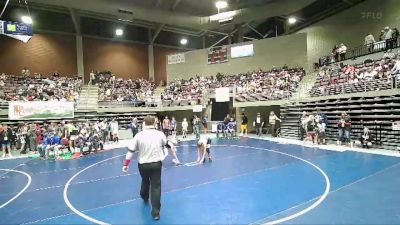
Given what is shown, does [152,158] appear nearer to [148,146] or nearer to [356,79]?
[148,146]

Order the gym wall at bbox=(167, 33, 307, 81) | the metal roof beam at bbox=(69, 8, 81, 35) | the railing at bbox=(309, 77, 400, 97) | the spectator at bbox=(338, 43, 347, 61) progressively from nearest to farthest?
1. the railing at bbox=(309, 77, 400, 97)
2. the spectator at bbox=(338, 43, 347, 61)
3. the gym wall at bbox=(167, 33, 307, 81)
4. the metal roof beam at bbox=(69, 8, 81, 35)

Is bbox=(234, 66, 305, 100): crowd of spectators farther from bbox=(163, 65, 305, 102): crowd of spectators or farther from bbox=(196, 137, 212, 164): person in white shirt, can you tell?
bbox=(196, 137, 212, 164): person in white shirt

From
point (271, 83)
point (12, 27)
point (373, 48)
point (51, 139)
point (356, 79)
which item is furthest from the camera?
point (271, 83)

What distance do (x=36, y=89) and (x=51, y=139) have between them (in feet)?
29.6

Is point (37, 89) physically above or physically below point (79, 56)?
below

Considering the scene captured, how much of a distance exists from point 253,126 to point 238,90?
3156 millimetres

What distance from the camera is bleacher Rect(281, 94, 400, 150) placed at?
13.9 metres

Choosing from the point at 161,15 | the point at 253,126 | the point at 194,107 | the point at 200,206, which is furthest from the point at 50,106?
the point at 200,206

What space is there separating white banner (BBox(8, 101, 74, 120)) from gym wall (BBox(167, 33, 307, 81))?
14297 mm

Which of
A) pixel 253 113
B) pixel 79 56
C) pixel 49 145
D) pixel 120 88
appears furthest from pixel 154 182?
pixel 79 56

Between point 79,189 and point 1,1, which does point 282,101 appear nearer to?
point 79,189

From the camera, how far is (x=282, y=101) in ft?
70.0

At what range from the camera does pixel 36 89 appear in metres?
22.4

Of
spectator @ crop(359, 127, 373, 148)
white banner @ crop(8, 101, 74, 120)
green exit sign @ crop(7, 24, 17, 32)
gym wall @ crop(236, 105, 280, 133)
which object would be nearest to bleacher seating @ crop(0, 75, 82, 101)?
white banner @ crop(8, 101, 74, 120)
